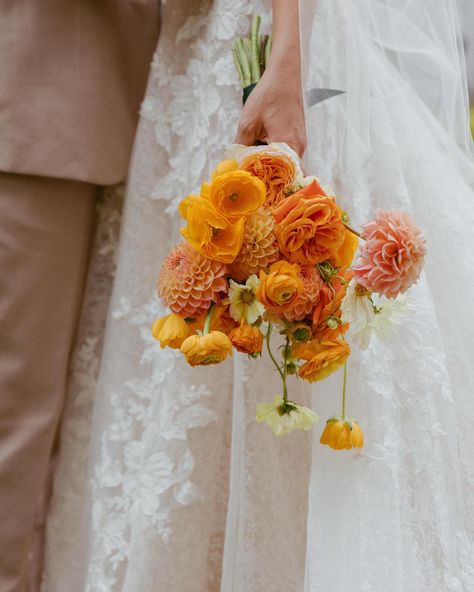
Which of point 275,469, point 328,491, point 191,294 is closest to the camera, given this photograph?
point 191,294

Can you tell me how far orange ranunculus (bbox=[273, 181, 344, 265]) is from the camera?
616mm

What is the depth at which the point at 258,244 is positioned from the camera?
63 cm

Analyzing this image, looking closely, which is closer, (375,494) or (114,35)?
(375,494)

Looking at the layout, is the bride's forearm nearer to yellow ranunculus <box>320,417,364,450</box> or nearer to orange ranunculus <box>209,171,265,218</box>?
orange ranunculus <box>209,171,265,218</box>

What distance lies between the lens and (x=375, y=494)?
72 centimetres

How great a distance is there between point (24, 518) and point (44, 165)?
445 mm

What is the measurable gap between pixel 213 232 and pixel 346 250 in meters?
0.13

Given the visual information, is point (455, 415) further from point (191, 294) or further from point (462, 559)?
point (191, 294)

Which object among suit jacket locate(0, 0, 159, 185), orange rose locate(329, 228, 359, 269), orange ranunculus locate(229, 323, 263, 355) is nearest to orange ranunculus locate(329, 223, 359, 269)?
orange rose locate(329, 228, 359, 269)

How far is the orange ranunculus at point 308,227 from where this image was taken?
0.62 m

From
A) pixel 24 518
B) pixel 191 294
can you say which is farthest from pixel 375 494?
pixel 24 518

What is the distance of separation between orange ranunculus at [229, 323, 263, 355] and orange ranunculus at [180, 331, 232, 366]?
1 cm

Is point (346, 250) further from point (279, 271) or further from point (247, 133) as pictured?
point (247, 133)

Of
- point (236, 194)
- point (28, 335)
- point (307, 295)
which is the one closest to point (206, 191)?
point (236, 194)
